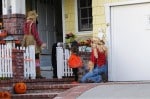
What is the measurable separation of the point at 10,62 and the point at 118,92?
467 centimetres

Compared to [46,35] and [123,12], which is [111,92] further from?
[46,35]

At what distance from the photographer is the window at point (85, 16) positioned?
18859 mm

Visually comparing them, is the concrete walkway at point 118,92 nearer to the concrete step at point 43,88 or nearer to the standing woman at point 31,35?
the concrete step at point 43,88

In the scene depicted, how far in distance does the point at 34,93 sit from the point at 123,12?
3.59 metres

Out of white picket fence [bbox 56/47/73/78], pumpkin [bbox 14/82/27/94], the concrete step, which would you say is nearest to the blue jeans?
the concrete step

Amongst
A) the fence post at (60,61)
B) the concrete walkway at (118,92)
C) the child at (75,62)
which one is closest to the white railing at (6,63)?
the fence post at (60,61)

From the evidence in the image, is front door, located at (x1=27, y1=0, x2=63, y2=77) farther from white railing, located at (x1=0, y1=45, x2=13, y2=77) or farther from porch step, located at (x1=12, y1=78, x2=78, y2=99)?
white railing, located at (x1=0, y1=45, x2=13, y2=77)

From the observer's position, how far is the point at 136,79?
15703 millimetres

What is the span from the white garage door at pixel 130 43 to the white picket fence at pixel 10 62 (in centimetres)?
227

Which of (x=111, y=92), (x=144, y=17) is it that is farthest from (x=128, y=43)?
(x=111, y=92)

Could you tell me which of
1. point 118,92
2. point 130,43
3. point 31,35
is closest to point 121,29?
point 130,43

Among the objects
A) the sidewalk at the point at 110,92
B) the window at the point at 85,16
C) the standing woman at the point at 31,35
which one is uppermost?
the window at the point at 85,16

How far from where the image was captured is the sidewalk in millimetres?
11315

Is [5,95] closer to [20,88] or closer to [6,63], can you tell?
[20,88]
